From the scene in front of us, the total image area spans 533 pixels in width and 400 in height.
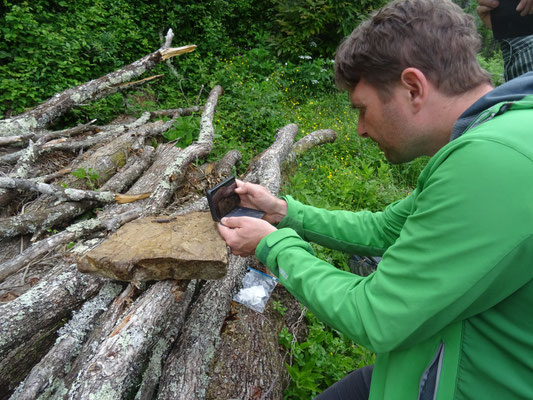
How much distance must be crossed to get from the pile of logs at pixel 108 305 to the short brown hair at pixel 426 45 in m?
1.70

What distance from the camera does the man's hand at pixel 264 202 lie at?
82.6 inches

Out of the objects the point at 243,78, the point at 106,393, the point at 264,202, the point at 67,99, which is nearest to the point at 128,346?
the point at 106,393

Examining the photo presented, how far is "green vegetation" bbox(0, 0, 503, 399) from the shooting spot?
4.10 metres

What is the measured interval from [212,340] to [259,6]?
9.24 meters

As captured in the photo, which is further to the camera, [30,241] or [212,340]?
[30,241]

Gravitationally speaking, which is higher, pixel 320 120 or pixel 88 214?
pixel 88 214

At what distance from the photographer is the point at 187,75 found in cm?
679

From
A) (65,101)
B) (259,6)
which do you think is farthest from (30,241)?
(259,6)

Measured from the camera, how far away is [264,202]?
214 cm

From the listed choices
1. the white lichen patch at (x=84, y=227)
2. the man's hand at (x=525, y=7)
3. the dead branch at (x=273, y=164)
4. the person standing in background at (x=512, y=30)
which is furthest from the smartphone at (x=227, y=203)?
the man's hand at (x=525, y=7)

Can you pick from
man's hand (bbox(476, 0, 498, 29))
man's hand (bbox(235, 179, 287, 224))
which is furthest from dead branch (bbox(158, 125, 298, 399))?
man's hand (bbox(476, 0, 498, 29))

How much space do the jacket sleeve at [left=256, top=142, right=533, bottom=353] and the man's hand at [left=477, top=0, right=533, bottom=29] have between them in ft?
4.75

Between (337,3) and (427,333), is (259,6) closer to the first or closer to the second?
(337,3)

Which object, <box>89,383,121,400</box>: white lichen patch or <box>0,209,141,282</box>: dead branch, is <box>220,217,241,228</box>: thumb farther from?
<box>0,209,141,282</box>: dead branch
